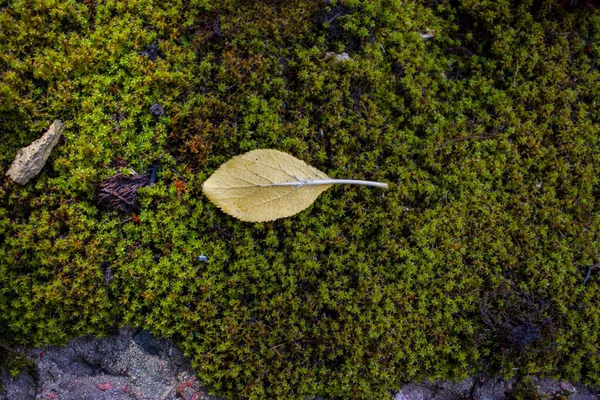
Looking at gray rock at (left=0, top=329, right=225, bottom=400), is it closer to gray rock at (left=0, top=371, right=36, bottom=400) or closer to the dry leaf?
gray rock at (left=0, top=371, right=36, bottom=400)

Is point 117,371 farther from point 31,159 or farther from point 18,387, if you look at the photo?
point 31,159

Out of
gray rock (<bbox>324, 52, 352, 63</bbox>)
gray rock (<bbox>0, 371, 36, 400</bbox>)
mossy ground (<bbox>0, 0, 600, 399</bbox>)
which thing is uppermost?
gray rock (<bbox>324, 52, 352, 63</bbox>)

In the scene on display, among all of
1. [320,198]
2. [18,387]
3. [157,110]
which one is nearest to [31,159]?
[157,110]

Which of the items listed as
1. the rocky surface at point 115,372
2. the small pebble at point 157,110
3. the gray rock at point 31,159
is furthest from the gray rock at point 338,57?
the rocky surface at point 115,372

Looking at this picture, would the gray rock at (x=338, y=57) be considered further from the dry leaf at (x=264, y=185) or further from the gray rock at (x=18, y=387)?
the gray rock at (x=18, y=387)

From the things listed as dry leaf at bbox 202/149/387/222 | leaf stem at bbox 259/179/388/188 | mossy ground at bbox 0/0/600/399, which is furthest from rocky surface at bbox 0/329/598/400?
leaf stem at bbox 259/179/388/188
